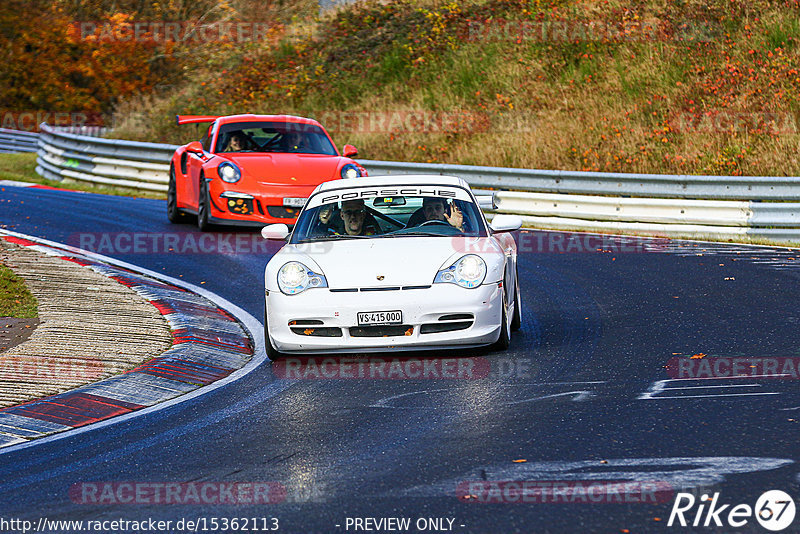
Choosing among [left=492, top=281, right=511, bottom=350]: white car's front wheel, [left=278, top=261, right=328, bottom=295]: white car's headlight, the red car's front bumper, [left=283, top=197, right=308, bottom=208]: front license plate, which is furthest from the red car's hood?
[left=492, top=281, right=511, bottom=350]: white car's front wheel

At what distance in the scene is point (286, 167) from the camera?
15867mm

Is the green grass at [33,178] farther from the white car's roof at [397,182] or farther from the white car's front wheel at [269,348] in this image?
the white car's front wheel at [269,348]

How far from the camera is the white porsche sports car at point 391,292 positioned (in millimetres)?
8422

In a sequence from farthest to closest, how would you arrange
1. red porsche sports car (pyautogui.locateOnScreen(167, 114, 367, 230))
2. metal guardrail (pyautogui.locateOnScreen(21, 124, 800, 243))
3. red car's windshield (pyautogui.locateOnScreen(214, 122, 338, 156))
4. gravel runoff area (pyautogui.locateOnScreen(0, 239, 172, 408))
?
1. red car's windshield (pyautogui.locateOnScreen(214, 122, 338, 156))
2. metal guardrail (pyautogui.locateOnScreen(21, 124, 800, 243))
3. red porsche sports car (pyautogui.locateOnScreen(167, 114, 367, 230))
4. gravel runoff area (pyautogui.locateOnScreen(0, 239, 172, 408))

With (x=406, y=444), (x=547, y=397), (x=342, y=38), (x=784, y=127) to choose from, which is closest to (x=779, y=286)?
(x=547, y=397)

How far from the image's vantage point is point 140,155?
22781 millimetres

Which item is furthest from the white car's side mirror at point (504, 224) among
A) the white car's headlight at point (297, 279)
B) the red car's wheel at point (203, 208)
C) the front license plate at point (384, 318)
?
the red car's wheel at point (203, 208)

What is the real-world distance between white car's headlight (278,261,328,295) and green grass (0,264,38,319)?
2800mm

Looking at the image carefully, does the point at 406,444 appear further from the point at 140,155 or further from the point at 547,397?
the point at 140,155

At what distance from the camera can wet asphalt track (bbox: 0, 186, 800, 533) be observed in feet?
16.9

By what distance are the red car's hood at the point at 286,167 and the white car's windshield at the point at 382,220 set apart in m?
5.76

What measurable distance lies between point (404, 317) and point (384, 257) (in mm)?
576

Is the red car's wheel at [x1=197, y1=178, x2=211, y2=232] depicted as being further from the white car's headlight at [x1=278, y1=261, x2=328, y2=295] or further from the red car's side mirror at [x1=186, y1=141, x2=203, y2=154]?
the white car's headlight at [x1=278, y1=261, x2=328, y2=295]

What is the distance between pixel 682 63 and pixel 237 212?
1318 cm
